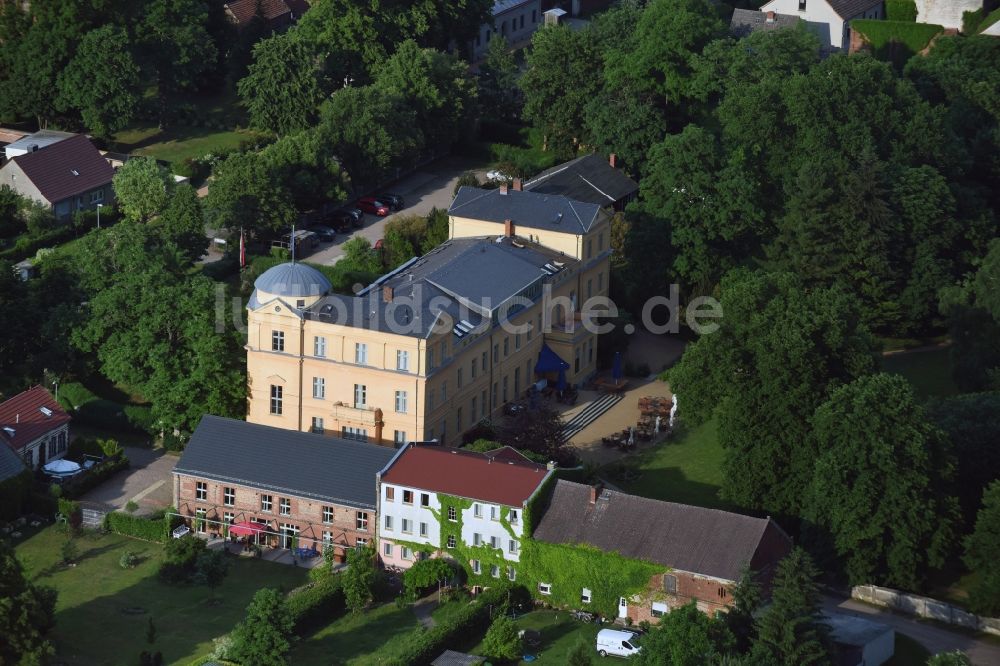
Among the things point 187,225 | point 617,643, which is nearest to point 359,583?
point 617,643

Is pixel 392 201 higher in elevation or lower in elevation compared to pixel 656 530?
higher

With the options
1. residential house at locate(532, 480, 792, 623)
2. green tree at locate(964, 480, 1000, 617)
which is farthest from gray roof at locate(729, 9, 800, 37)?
residential house at locate(532, 480, 792, 623)

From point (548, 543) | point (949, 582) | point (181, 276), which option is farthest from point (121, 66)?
point (949, 582)

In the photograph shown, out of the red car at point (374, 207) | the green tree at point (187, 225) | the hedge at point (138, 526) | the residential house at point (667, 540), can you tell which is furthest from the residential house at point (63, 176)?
the residential house at point (667, 540)

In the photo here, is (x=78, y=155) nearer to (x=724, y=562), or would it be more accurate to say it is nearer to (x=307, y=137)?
(x=307, y=137)

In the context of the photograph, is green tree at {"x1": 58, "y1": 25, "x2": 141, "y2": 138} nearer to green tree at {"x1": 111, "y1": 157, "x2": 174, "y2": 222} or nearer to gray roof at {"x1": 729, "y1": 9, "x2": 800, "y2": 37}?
green tree at {"x1": 111, "y1": 157, "x2": 174, "y2": 222}

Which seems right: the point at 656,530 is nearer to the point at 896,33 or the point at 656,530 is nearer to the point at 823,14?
the point at 823,14

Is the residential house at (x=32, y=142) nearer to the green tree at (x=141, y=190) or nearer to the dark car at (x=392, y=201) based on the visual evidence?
the green tree at (x=141, y=190)
